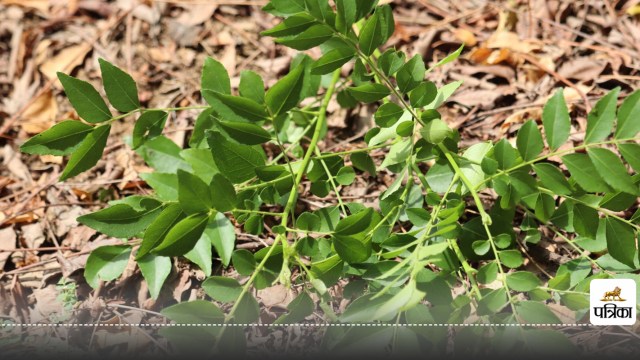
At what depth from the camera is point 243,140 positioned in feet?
4.29

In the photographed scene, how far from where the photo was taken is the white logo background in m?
1.34

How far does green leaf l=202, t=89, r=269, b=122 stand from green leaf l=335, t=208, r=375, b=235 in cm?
27

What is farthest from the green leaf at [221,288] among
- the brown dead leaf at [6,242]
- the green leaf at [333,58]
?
the brown dead leaf at [6,242]

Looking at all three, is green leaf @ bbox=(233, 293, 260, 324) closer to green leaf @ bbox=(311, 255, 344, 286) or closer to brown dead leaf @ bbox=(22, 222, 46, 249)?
green leaf @ bbox=(311, 255, 344, 286)

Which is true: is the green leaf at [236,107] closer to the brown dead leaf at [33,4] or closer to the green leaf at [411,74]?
the green leaf at [411,74]

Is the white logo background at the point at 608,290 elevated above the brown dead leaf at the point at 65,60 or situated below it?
below

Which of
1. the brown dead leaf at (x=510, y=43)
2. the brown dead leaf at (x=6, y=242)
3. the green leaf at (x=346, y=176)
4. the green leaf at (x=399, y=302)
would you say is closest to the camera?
the green leaf at (x=399, y=302)

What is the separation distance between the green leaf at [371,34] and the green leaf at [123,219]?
0.55 meters

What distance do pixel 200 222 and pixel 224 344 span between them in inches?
8.8

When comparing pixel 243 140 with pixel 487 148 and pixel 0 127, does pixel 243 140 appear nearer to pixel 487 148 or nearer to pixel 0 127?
pixel 487 148

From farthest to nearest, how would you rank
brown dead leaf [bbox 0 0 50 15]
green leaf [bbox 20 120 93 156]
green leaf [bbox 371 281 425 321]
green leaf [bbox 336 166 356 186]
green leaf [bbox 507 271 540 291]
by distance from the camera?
1. brown dead leaf [bbox 0 0 50 15]
2. green leaf [bbox 336 166 356 186]
3. green leaf [bbox 20 120 93 156]
4. green leaf [bbox 507 271 540 291]
5. green leaf [bbox 371 281 425 321]

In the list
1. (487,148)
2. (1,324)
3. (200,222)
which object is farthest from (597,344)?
(1,324)

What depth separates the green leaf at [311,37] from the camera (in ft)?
4.14

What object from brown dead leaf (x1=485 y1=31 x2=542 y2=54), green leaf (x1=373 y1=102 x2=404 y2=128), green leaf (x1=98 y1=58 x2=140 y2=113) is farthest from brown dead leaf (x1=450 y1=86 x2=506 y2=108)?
green leaf (x1=98 y1=58 x2=140 y2=113)
